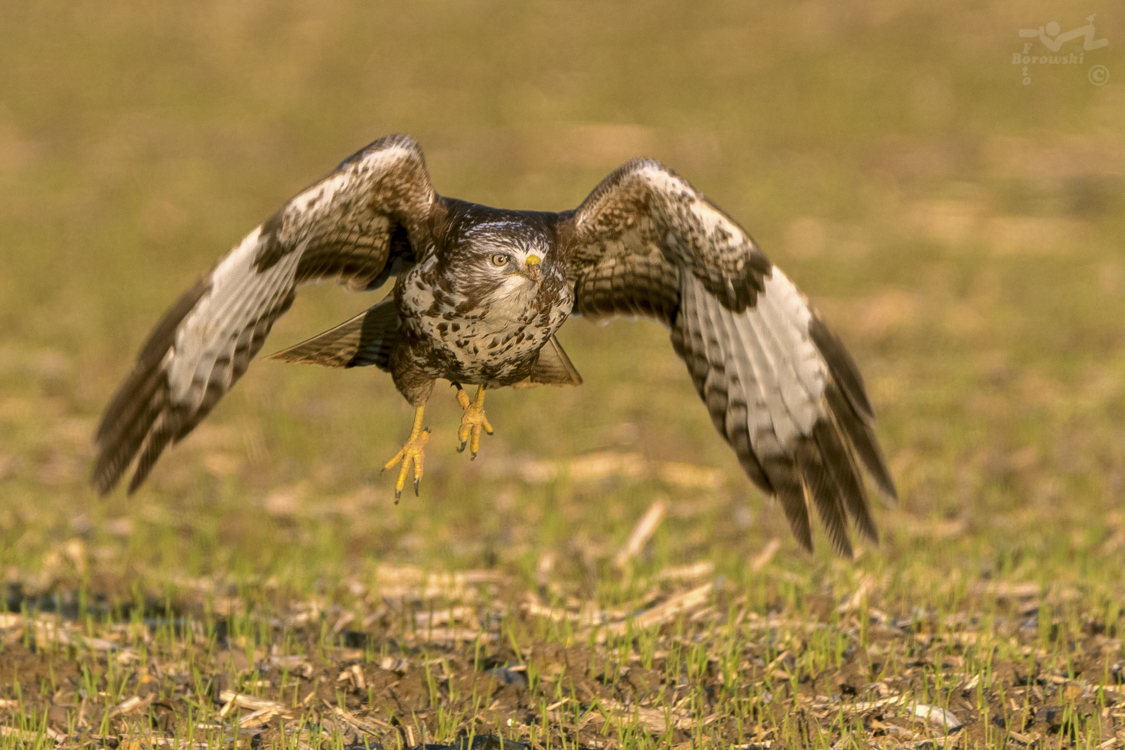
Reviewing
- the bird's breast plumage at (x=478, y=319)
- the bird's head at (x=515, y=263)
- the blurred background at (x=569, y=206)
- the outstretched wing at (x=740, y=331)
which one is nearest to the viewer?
the bird's head at (x=515, y=263)

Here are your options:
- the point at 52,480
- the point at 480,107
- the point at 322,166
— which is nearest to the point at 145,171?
the point at 322,166

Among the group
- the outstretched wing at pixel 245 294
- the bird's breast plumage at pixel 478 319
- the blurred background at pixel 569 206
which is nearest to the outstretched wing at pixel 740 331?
the bird's breast plumage at pixel 478 319

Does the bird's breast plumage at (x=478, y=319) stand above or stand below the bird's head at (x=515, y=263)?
below

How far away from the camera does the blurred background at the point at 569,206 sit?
8766mm

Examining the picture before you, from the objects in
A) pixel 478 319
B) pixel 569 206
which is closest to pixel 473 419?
pixel 478 319

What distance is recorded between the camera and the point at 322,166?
2034 cm

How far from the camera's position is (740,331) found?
5.94m

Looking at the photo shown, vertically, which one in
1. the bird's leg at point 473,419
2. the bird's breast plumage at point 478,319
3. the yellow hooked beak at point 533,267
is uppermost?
the yellow hooked beak at point 533,267

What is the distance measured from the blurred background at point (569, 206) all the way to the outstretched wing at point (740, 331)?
1.89 metres

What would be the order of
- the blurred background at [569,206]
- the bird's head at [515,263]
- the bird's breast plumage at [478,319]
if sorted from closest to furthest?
the bird's head at [515,263] < the bird's breast plumage at [478,319] < the blurred background at [569,206]

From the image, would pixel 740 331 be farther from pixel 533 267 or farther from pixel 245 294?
pixel 245 294

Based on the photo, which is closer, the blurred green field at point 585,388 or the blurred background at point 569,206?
the blurred green field at point 585,388

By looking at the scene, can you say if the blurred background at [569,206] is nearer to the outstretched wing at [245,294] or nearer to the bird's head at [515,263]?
the outstretched wing at [245,294]

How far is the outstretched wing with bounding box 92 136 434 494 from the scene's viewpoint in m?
5.13
